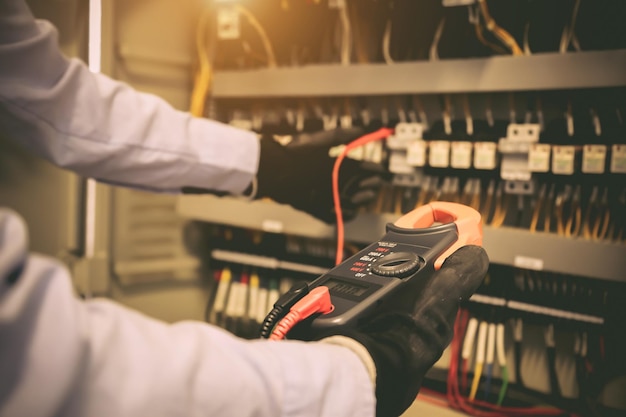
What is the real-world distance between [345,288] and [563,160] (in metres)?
0.63

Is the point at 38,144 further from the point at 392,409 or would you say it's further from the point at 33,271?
the point at 392,409

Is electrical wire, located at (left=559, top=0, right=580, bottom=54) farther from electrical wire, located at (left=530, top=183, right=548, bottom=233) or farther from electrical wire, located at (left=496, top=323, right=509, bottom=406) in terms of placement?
electrical wire, located at (left=496, top=323, right=509, bottom=406)

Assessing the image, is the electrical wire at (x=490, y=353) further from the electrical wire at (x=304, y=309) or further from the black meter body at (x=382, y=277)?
the electrical wire at (x=304, y=309)

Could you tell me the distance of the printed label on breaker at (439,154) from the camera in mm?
1079

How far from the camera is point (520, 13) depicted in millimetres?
1087

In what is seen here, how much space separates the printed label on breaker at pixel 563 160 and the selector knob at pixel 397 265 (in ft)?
1.68

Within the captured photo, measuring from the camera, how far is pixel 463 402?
3.64 ft

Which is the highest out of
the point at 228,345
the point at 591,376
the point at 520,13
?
the point at 520,13

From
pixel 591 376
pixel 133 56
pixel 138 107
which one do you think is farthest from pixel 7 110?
pixel 591 376

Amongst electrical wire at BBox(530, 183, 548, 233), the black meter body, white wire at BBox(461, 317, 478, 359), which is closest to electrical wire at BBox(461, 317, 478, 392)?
white wire at BBox(461, 317, 478, 359)

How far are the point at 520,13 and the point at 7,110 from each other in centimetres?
106

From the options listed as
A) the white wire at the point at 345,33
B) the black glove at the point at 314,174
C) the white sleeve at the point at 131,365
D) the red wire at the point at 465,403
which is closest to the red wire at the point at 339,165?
the black glove at the point at 314,174

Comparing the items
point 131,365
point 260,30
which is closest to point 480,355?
point 131,365

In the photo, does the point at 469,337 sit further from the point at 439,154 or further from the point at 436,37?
the point at 436,37
